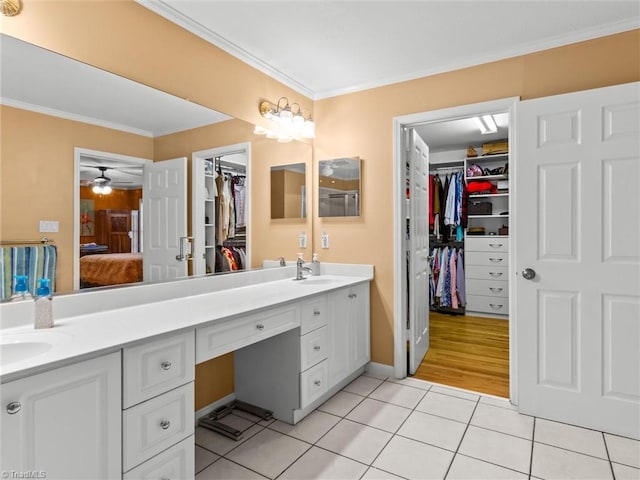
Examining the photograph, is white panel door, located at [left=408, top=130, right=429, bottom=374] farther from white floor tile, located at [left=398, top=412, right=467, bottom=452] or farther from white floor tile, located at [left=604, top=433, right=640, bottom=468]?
white floor tile, located at [left=604, top=433, right=640, bottom=468]

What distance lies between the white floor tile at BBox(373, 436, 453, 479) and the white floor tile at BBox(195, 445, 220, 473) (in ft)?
2.79

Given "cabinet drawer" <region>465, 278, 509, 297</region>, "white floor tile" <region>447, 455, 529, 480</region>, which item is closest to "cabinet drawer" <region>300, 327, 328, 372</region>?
"white floor tile" <region>447, 455, 529, 480</region>

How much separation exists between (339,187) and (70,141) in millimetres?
2036

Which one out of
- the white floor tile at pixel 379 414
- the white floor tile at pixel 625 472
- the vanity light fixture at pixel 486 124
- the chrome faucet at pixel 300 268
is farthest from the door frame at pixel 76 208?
the vanity light fixture at pixel 486 124

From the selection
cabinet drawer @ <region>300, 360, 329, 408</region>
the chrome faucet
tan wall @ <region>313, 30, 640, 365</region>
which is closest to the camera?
cabinet drawer @ <region>300, 360, 329, 408</region>

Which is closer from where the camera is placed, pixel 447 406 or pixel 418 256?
pixel 447 406

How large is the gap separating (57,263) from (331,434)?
1699mm

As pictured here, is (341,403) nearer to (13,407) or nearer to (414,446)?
(414,446)

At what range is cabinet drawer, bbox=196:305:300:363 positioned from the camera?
5.38ft

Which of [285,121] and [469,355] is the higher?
[285,121]

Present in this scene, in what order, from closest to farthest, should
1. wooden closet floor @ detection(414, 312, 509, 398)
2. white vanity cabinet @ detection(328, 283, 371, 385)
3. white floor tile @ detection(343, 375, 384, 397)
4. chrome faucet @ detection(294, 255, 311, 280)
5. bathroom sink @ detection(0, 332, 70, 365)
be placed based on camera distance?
bathroom sink @ detection(0, 332, 70, 365) → white vanity cabinet @ detection(328, 283, 371, 385) → white floor tile @ detection(343, 375, 384, 397) → wooden closet floor @ detection(414, 312, 509, 398) → chrome faucet @ detection(294, 255, 311, 280)

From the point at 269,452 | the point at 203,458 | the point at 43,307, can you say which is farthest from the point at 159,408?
the point at 269,452

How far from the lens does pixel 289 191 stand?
318 cm

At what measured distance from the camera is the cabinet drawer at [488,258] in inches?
190
